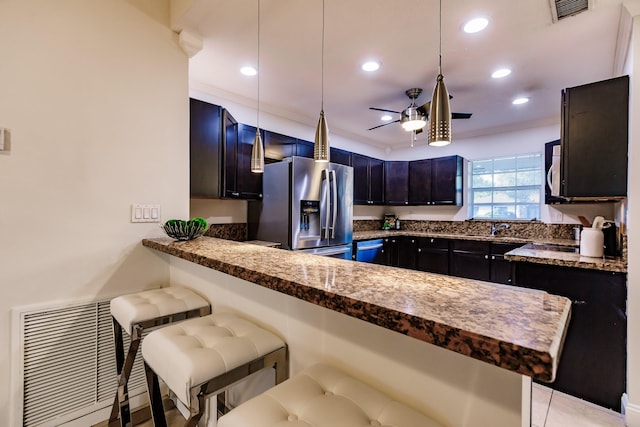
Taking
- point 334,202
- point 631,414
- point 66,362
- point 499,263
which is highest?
point 334,202

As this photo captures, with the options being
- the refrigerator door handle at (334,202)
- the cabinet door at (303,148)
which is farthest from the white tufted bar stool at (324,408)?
the cabinet door at (303,148)

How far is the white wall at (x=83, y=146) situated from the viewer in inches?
61.2

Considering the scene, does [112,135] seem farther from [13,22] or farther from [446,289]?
[446,289]

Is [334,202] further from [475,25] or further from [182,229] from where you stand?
[475,25]

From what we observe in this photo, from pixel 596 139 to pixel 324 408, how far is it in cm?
249

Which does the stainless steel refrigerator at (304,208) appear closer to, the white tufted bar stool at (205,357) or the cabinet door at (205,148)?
the cabinet door at (205,148)

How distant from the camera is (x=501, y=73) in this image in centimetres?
276

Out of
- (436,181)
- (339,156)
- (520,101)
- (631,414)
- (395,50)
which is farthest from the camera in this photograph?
(436,181)

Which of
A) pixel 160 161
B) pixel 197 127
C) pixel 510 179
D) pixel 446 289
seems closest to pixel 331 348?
pixel 446 289

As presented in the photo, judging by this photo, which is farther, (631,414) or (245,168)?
(245,168)

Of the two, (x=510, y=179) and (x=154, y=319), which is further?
(x=510, y=179)

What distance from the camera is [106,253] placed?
6.10 ft

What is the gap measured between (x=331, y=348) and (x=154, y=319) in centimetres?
90

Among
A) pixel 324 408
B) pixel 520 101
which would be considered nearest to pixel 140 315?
pixel 324 408
